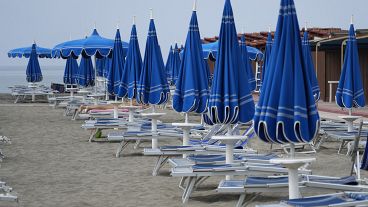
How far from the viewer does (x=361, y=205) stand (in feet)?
21.8

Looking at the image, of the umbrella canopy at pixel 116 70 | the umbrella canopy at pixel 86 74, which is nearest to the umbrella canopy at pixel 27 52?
the umbrella canopy at pixel 86 74

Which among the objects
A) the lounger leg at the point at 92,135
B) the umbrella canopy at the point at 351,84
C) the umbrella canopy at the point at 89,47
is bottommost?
the lounger leg at the point at 92,135

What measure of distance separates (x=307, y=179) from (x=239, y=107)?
1.74 metres

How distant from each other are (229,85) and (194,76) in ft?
6.81

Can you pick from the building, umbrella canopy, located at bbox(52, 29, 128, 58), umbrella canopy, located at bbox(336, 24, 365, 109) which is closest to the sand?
umbrella canopy, located at bbox(336, 24, 365, 109)

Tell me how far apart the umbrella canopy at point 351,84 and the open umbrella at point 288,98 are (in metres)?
7.04

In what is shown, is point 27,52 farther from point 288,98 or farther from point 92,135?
point 288,98

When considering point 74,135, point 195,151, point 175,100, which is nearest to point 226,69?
point 195,151

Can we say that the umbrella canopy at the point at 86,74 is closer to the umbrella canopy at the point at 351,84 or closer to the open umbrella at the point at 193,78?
the umbrella canopy at the point at 351,84

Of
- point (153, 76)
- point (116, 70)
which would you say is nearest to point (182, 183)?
point (153, 76)

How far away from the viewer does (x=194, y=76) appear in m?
11.5

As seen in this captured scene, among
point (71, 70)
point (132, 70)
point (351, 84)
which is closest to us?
point (351, 84)

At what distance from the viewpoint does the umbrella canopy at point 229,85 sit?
31.0 feet

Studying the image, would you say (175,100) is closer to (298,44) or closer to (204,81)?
(204,81)
